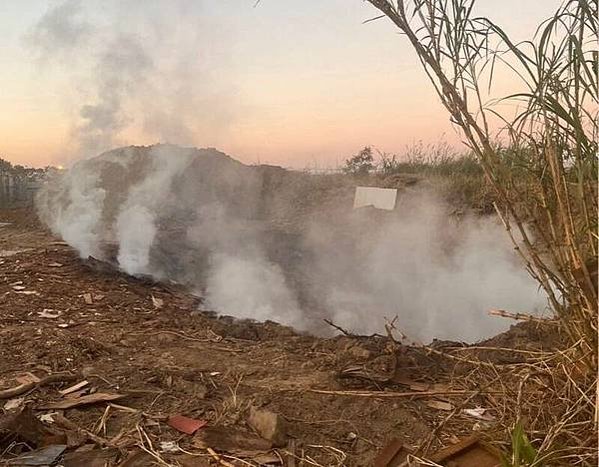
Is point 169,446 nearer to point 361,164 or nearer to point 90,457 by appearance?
point 90,457

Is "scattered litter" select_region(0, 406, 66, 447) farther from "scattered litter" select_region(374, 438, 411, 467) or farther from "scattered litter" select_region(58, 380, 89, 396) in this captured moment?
"scattered litter" select_region(374, 438, 411, 467)

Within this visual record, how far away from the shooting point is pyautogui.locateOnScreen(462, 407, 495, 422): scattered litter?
330 cm

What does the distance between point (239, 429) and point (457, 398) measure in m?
1.57

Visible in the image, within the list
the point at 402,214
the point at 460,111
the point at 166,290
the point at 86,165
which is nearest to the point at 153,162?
the point at 86,165

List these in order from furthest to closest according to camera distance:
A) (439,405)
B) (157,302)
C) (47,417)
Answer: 1. (157,302)
2. (439,405)
3. (47,417)

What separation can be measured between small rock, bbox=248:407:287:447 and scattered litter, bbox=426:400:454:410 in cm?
111

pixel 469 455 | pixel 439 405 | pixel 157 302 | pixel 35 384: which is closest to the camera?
pixel 469 455

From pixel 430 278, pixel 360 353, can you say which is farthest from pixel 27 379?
pixel 430 278

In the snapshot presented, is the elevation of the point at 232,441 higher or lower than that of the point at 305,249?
higher

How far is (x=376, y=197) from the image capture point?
1352cm

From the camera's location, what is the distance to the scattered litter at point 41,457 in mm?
2957

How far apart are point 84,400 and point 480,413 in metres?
2.72

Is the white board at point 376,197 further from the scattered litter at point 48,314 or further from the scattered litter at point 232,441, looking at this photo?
the scattered litter at point 232,441

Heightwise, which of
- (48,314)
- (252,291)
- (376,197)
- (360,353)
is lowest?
(252,291)
